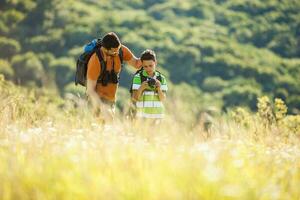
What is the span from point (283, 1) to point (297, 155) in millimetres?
153227

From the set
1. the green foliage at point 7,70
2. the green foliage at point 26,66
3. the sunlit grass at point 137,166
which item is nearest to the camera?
the sunlit grass at point 137,166

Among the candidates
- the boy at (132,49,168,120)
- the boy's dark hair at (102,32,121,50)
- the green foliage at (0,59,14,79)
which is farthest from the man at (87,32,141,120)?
the green foliage at (0,59,14,79)

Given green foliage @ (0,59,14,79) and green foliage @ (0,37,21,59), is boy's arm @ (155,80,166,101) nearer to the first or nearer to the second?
green foliage @ (0,59,14,79)

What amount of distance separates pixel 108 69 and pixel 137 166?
11.9 feet

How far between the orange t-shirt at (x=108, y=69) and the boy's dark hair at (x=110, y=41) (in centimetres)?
19

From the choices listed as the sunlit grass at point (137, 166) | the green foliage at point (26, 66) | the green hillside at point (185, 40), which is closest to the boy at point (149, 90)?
the sunlit grass at point (137, 166)

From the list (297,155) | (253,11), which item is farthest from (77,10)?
(297,155)

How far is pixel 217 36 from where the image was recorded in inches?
5172

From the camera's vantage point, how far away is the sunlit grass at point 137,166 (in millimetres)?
3238

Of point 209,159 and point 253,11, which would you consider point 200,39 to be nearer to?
point 253,11

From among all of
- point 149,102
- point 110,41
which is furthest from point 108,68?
point 149,102

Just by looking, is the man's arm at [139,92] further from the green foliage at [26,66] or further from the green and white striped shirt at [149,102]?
the green foliage at [26,66]

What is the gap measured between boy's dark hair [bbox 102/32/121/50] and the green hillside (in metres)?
82.3

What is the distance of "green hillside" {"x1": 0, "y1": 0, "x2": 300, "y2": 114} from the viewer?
4038 inches
